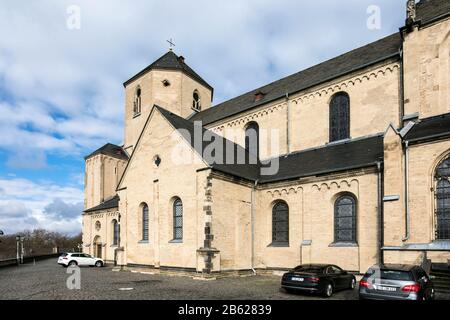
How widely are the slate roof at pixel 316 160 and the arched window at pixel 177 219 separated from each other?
3.34 metres

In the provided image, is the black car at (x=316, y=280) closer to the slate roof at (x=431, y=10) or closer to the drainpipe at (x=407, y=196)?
the drainpipe at (x=407, y=196)

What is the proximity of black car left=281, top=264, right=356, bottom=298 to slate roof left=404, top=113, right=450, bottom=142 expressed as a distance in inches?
264

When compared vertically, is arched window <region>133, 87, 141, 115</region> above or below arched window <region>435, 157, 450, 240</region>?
above

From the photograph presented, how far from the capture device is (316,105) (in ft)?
79.4

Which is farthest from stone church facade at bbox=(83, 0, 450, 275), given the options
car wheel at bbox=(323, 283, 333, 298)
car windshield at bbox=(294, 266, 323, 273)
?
car windshield at bbox=(294, 266, 323, 273)

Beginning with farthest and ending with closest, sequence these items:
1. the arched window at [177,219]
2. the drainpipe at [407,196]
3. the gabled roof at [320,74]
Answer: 1. the gabled roof at [320,74]
2. the arched window at [177,219]
3. the drainpipe at [407,196]

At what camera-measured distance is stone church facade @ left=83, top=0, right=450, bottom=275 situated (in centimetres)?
1591

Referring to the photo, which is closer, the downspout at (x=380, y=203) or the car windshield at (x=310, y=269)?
the car windshield at (x=310, y=269)

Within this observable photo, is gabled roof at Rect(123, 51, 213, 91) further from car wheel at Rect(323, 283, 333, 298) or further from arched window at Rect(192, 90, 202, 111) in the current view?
car wheel at Rect(323, 283, 333, 298)

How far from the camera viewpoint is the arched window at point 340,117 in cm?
2302

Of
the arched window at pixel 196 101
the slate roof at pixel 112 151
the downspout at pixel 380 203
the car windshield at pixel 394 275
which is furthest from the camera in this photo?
the slate roof at pixel 112 151

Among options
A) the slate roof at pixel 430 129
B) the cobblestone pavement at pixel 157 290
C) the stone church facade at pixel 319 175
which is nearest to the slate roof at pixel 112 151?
the stone church facade at pixel 319 175
